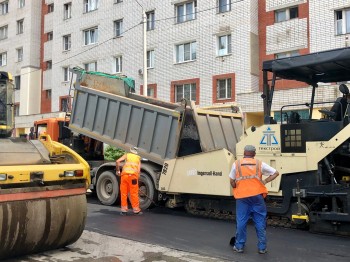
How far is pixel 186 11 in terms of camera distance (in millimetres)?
25078

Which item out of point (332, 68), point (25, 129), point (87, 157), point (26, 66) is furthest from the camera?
point (26, 66)

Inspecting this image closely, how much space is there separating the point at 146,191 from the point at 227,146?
2.13 m

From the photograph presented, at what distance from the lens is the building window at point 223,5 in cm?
2333

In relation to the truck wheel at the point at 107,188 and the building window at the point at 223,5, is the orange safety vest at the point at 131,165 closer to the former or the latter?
the truck wheel at the point at 107,188

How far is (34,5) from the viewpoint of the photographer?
3634 cm

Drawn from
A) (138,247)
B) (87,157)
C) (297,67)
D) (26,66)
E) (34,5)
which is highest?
(34,5)

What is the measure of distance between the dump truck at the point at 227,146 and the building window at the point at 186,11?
14.3m

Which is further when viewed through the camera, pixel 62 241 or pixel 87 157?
pixel 87 157

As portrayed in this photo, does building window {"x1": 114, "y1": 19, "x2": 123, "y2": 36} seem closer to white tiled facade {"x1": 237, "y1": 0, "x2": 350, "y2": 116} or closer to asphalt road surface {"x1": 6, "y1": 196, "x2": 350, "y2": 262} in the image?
white tiled facade {"x1": 237, "y1": 0, "x2": 350, "y2": 116}

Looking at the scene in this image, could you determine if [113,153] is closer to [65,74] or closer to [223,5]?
[223,5]

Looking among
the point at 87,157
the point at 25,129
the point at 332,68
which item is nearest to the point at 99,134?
the point at 87,157

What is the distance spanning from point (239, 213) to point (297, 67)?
9.44 feet

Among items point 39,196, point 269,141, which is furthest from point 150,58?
point 39,196

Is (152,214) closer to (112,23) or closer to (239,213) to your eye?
(239,213)
